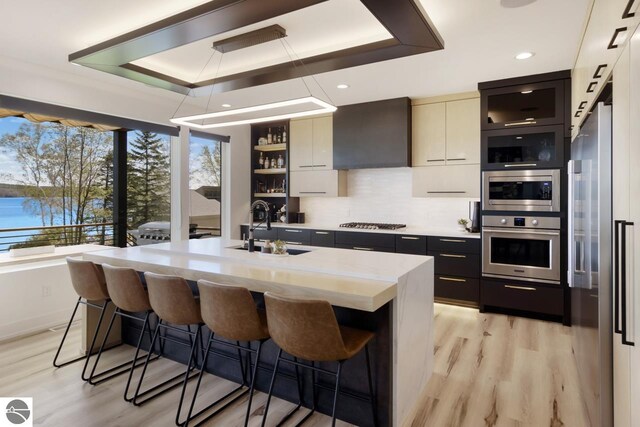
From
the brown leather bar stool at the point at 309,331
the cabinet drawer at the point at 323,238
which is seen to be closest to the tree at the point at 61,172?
the cabinet drawer at the point at 323,238

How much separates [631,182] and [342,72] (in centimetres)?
284

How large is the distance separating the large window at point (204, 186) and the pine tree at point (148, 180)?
1.24 ft

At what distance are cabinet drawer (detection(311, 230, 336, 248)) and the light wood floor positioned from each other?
200 centimetres

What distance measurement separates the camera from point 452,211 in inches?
188

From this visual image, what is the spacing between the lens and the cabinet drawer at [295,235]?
17.2ft

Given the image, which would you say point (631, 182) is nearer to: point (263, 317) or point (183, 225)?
point (263, 317)

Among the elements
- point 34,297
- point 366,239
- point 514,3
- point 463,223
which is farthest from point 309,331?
point 463,223

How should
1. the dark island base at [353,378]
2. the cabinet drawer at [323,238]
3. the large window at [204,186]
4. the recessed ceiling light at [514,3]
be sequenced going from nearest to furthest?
the dark island base at [353,378] → the recessed ceiling light at [514,3] → the cabinet drawer at [323,238] → the large window at [204,186]

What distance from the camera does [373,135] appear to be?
4859 millimetres

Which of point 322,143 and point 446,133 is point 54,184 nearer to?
point 322,143

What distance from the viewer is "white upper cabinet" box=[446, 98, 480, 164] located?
4.29 m

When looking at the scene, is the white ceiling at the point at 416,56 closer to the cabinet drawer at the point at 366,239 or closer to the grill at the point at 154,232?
the grill at the point at 154,232

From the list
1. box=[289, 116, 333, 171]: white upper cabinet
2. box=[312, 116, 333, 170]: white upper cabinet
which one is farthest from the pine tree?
box=[312, 116, 333, 170]: white upper cabinet

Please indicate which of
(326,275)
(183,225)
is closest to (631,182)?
(326,275)
